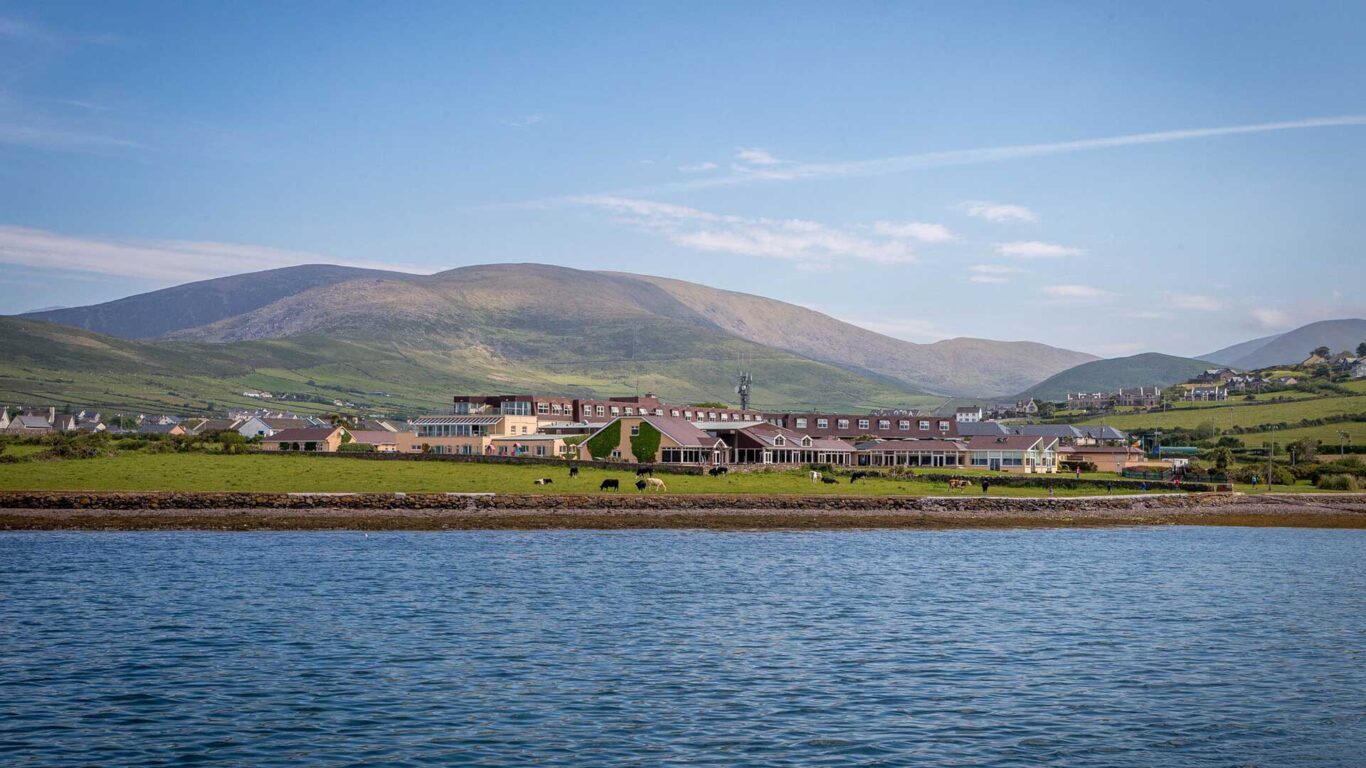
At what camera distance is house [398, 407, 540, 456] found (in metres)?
117

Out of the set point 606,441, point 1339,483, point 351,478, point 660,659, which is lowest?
point 660,659

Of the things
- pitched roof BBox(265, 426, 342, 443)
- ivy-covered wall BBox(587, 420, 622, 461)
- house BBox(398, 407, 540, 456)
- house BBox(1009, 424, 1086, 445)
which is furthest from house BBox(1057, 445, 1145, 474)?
pitched roof BBox(265, 426, 342, 443)

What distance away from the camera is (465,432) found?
120688 mm

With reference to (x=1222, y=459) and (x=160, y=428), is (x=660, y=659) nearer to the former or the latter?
(x=1222, y=459)

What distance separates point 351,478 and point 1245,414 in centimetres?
13273

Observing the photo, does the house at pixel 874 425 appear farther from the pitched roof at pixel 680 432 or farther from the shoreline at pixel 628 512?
the shoreline at pixel 628 512

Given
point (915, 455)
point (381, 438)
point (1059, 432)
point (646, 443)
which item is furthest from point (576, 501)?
point (1059, 432)

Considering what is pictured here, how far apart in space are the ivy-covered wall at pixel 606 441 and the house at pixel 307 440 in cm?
2868

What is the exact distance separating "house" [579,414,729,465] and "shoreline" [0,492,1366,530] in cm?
3256

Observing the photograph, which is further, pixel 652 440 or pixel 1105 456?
pixel 1105 456

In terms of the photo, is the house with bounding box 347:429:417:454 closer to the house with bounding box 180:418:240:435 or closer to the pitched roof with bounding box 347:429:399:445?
the pitched roof with bounding box 347:429:399:445

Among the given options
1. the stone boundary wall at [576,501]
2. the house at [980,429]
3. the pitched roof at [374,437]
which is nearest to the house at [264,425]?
the pitched roof at [374,437]

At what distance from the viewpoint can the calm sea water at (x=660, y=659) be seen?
19.5 meters

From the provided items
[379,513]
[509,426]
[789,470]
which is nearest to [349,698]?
[379,513]
